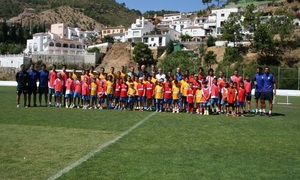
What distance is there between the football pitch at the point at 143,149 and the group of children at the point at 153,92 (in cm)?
345

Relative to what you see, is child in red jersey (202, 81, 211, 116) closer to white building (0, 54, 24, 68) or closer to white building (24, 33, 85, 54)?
white building (0, 54, 24, 68)

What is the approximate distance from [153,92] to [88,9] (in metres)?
168

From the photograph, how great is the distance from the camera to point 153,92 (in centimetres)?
→ 1644

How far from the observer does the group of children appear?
15.7 m

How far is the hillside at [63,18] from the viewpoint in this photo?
6339 inches

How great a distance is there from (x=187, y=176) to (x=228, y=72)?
3518 centimetres

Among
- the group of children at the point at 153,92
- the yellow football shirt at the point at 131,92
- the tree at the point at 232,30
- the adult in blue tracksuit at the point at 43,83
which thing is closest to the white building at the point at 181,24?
the tree at the point at 232,30

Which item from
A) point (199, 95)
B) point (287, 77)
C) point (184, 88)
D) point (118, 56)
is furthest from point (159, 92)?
point (118, 56)

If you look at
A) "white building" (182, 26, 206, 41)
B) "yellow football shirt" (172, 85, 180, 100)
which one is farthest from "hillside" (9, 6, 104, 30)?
"yellow football shirt" (172, 85, 180, 100)

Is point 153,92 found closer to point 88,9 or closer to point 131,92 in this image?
point 131,92

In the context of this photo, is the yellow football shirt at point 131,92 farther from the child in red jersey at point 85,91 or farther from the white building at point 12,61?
the white building at point 12,61

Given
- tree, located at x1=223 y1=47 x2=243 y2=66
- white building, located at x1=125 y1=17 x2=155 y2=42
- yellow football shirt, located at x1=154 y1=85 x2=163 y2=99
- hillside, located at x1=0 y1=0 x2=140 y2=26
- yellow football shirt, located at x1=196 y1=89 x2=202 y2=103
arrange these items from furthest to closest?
1. hillside, located at x1=0 y1=0 x2=140 y2=26
2. white building, located at x1=125 y1=17 x2=155 y2=42
3. tree, located at x1=223 y1=47 x2=243 y2=66
4. yellow football shirt, located at x1=154 y1=85 x2=163 y2=99
5. yellow football shirt, located at x1=196 y1=89 x2=202 y2=103

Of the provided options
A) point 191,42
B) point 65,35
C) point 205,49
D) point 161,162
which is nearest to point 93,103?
point 161,162

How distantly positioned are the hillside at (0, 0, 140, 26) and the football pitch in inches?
6304
